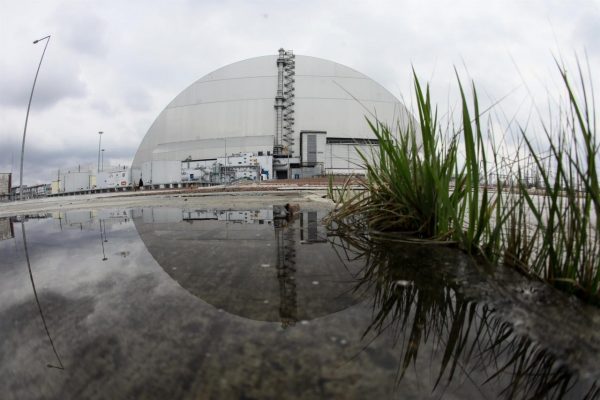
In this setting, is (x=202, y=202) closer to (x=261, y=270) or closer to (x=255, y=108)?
(x=261, y=270)

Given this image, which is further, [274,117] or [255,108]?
[255,108]

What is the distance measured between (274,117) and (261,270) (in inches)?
1329

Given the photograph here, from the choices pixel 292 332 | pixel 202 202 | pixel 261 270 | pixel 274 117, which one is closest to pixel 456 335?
pixel 292 332

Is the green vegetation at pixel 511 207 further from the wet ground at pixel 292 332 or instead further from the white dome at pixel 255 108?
the white dome at pixel 255 108

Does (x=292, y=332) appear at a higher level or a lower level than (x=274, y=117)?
lower

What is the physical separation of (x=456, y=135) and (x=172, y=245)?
1.71 metres

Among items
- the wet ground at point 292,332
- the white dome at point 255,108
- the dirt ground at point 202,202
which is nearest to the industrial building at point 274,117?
the white dome at point 255,108

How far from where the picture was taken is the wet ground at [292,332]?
0.51 m

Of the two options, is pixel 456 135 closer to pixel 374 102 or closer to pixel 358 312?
pixel 358 312

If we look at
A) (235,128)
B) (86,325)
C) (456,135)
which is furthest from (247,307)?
(235,128)

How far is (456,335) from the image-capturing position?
68 centimetres

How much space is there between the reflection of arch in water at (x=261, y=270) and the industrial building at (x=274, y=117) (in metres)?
25.3

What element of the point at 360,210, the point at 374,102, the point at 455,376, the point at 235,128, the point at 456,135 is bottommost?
the point at 455,376

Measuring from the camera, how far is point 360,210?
2.42 m
